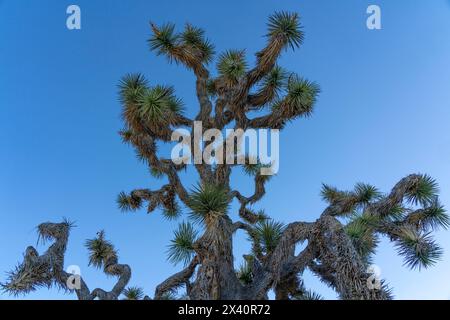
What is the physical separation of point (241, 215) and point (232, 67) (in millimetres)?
3089

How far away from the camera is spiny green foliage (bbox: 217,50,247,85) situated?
8141 millimetres

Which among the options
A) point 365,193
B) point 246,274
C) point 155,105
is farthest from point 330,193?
point 155,105

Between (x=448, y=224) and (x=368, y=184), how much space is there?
65.7 inches

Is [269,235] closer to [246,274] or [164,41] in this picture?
[246,274]

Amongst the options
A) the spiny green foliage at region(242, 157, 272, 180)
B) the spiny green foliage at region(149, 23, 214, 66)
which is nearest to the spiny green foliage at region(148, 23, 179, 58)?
the spiny green foliage at region(149, 23, 214, 66)

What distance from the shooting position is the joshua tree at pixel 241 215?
584 cm

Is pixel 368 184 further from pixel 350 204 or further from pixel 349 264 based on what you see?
pixel 349 264

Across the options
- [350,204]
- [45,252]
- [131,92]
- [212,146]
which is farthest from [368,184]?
[45,252]

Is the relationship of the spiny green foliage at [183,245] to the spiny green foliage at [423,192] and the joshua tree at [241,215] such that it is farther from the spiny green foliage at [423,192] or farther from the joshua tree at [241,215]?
the spiny green foliage at [423,192]

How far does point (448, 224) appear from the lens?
778 cm

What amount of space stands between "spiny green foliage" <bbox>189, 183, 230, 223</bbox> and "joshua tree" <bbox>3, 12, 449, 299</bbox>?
0.01 metres

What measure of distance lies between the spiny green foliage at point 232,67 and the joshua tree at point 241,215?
21 mm

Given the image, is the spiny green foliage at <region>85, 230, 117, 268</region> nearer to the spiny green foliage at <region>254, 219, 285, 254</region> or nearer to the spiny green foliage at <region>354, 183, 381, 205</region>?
the spiny green foliage at <region>254, 219, 285, 254</region>

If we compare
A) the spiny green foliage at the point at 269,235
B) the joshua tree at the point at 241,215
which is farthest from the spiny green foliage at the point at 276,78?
the spiny green foliage at the point at 269,235
